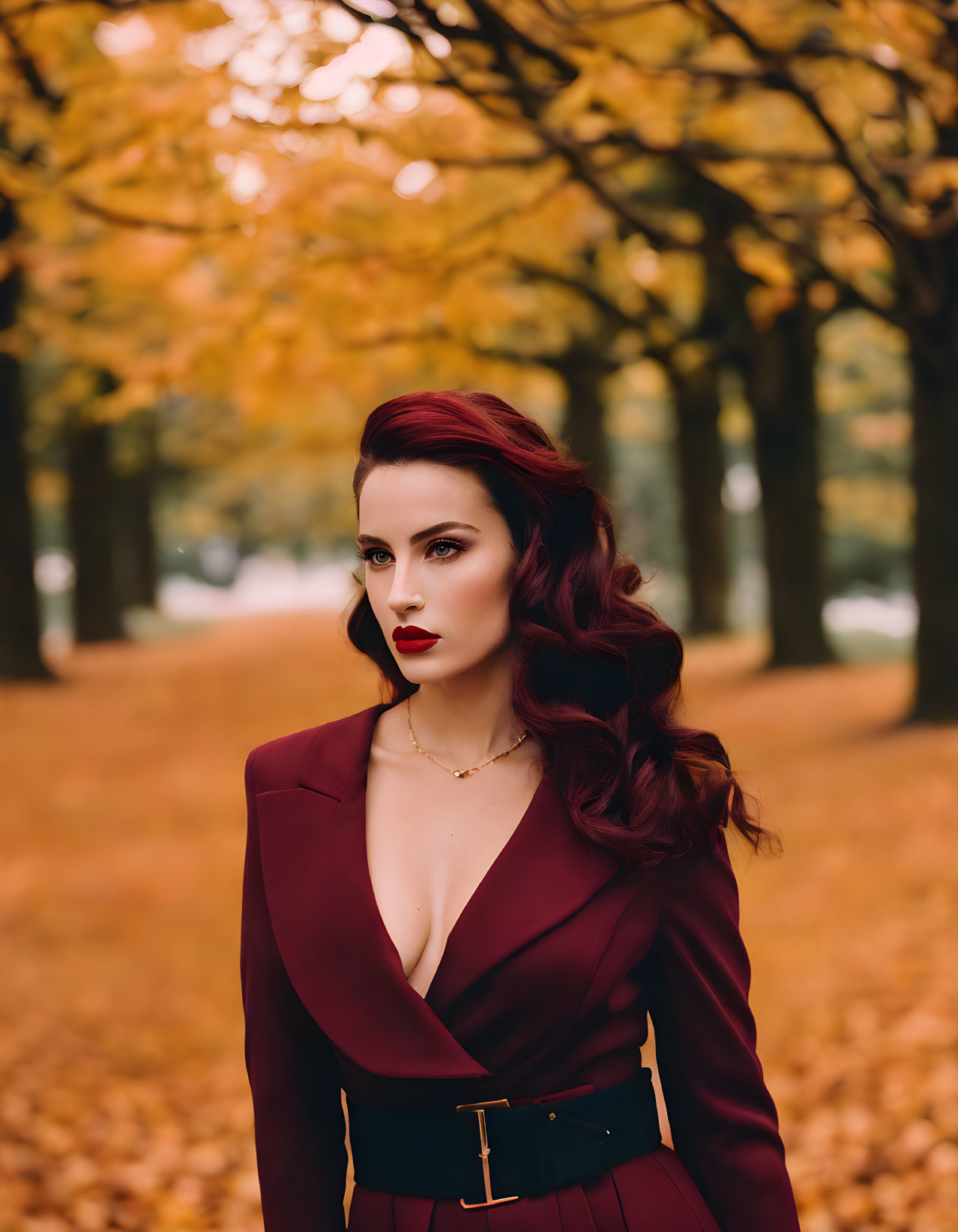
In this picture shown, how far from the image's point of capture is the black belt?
5.71 feet

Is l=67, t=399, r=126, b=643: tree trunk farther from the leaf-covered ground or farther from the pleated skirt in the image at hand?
the pleated skirt

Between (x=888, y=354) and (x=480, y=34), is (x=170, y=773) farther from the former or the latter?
(x=888, y=354)

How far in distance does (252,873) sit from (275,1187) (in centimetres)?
52

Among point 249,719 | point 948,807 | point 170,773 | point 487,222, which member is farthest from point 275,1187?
point 249,719

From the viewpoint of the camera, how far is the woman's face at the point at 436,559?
71.3 inches

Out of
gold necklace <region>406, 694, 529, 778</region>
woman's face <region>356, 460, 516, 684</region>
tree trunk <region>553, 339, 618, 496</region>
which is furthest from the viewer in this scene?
tree trunk <region>553, 339, 618, 496</region>

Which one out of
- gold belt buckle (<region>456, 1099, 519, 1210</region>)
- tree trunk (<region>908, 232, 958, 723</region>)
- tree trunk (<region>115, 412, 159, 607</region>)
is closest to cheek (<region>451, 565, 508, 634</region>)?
gold belt buckle (<region>456, 1099, 519, 1210</region>)

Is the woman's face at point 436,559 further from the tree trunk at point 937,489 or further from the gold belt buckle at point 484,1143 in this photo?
the tree trunk at point 937,489

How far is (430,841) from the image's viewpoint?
189cm

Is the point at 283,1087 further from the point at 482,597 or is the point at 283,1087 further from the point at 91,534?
the point at 91,534

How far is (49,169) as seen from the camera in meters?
6.25

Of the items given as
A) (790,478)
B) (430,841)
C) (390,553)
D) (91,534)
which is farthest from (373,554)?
(91,534)

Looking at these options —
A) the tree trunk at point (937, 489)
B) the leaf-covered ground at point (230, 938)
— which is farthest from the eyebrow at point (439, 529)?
the tree trunk at point (937, 489)

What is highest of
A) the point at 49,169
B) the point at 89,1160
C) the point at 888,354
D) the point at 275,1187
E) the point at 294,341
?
the point at 888,354
